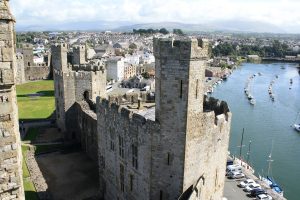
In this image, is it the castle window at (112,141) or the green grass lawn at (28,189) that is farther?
the green grass lawn at (28,189)

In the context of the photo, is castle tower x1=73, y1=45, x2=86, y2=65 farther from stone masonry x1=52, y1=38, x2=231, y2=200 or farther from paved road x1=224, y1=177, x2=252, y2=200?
paved road x1=224, y1=177, x2=252, y2=200

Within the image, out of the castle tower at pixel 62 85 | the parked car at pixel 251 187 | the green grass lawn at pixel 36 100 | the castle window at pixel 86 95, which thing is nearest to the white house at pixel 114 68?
the green grass lawn at pixel 36 100

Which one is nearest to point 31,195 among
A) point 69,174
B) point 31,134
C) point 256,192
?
point 69,174

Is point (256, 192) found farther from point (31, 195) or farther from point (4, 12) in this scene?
point (4, 12)

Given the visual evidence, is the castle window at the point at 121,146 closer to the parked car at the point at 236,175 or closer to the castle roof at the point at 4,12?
the castle roof at the point at 4,12

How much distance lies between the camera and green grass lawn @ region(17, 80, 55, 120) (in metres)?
45.4

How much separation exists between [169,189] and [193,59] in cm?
710

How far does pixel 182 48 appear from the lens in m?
15.4

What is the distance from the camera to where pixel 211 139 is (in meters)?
17.9

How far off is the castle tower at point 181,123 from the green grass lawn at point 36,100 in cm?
3061

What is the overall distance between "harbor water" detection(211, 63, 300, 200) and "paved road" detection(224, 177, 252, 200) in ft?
20.8

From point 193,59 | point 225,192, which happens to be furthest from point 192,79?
point 225,192

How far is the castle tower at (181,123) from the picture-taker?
51.2 ft

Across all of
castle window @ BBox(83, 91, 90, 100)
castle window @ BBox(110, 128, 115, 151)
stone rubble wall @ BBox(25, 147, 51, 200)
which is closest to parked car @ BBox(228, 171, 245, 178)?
castle window @ BBox(110, 128, 115, 151)
